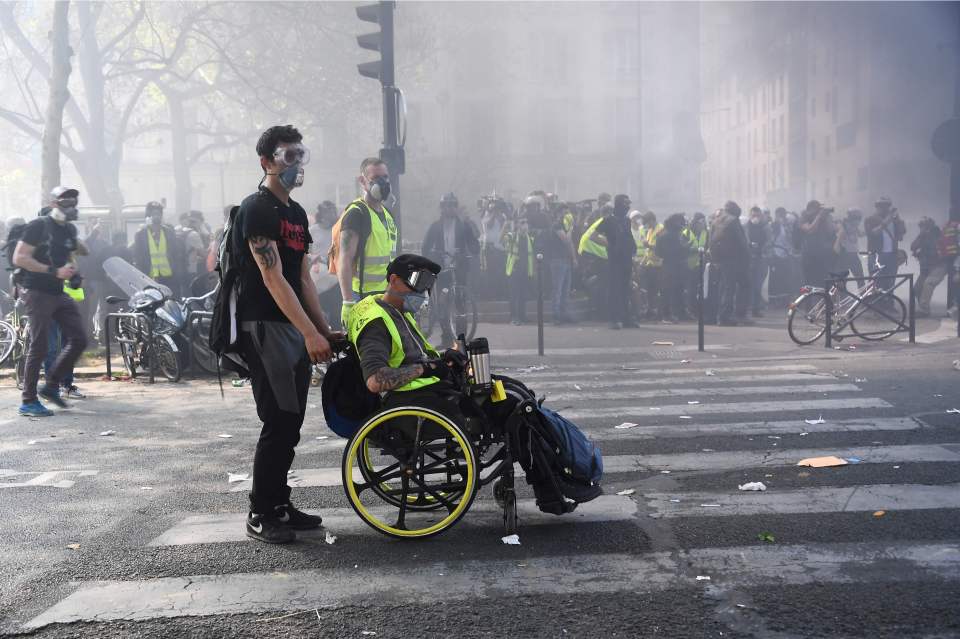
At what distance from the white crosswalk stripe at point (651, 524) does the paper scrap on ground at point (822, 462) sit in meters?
0.09

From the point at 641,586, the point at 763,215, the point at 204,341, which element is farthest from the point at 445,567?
the point at 763,215

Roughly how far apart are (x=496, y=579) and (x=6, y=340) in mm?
10161

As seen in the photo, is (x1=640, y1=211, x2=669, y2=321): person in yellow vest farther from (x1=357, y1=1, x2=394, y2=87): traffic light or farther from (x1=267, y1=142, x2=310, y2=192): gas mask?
(x1=267, y1=142, x2=310, y2=192): gas mask

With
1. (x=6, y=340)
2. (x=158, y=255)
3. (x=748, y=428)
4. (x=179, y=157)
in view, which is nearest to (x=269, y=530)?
(x=748, y=428)

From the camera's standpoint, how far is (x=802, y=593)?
3957 mm

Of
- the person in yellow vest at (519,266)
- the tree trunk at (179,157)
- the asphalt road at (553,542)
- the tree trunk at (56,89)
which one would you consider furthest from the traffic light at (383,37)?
the tree trunk at (179,157)

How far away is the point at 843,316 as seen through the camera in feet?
43.7

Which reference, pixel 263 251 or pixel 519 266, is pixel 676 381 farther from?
pixel 519 266

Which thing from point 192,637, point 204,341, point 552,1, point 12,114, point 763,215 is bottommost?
point 192,637

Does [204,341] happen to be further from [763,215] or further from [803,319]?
[763,215]

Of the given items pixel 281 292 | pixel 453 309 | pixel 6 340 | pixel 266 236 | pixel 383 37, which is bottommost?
pixel 6 340

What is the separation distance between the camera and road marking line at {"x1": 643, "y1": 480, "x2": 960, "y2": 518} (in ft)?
17.0

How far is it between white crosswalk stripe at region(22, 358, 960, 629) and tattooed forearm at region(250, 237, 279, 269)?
4.44 feet

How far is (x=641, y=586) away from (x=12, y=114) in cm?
3295
